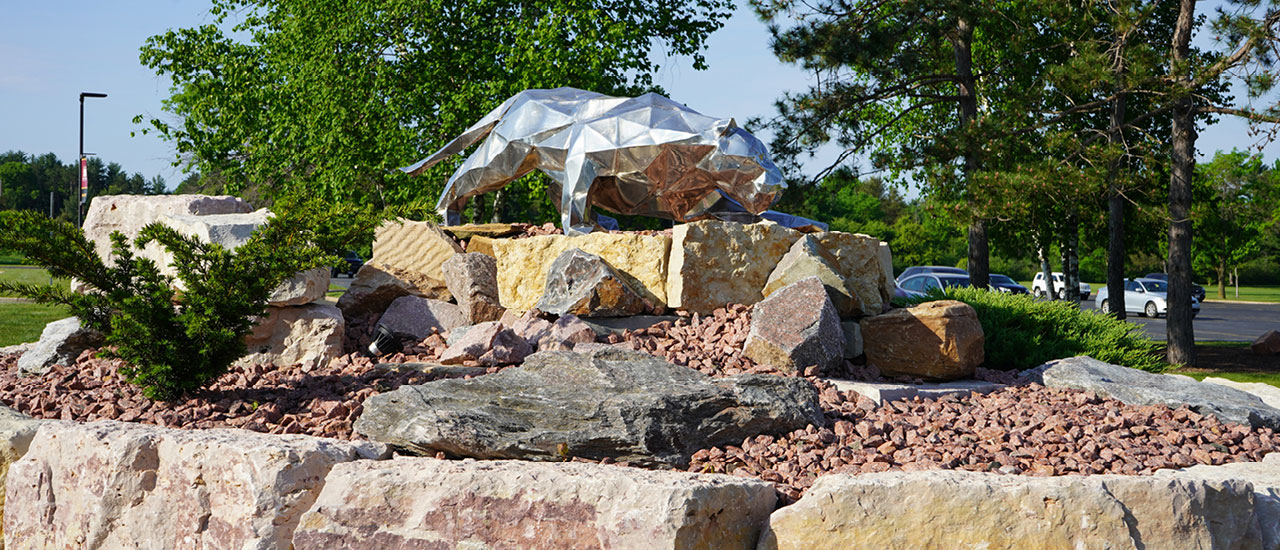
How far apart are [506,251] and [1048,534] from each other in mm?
5425

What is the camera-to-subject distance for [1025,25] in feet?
48.7

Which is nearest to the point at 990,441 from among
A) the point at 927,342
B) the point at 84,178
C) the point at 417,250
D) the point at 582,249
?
the point at 927,342

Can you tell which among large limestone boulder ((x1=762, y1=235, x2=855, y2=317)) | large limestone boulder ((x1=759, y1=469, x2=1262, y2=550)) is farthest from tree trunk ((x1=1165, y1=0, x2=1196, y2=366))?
large limestone boulder ((x1=759, y1=469, x2=1262, y2=550))

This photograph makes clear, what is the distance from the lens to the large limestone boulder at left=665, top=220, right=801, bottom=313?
7105mm

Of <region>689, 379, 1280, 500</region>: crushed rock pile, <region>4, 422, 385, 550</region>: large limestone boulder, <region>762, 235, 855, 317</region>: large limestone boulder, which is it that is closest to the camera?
<region>4, 422, 385, 550</region>: large limestone boulder

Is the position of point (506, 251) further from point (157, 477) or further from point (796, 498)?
point (796, 498)

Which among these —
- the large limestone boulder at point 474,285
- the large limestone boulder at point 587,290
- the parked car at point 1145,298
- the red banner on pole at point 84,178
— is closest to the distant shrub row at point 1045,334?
the large limestone boulder at point 587,290

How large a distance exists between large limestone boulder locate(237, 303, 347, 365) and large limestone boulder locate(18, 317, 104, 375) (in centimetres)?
127

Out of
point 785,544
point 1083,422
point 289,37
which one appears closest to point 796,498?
point 785,544

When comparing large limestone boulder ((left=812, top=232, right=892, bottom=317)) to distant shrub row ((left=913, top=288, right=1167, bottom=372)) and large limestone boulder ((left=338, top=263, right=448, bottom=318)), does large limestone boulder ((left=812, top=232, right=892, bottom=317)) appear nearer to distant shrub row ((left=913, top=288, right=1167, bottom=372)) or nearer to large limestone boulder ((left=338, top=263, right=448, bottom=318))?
distant shrub row ((left=913, top=288, right=1167, bottom=372))

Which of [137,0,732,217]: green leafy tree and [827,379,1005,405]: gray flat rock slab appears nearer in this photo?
[827,379,1005,405]: gray flat rock slab

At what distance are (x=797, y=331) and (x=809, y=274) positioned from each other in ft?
2.65

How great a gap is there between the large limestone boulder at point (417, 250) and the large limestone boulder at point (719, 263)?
2.20 metres

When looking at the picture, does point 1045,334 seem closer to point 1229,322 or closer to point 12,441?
point 12,441
